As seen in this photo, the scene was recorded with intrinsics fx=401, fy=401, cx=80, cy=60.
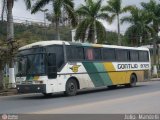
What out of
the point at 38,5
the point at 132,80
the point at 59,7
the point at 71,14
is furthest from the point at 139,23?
the point at 132,80

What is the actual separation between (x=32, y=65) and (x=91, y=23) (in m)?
27.8

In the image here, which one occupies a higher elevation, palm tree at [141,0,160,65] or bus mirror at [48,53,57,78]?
palm tree at [141,0,160,65]

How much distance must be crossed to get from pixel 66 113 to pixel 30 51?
874 centimetres

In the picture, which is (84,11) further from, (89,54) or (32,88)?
(32,88)

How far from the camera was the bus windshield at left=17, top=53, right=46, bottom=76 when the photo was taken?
68.6 feet

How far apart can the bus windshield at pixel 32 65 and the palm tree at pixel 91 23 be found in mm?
27113

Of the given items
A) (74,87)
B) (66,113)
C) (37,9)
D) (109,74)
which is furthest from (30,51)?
(37,9)

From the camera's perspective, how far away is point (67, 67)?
22.0m

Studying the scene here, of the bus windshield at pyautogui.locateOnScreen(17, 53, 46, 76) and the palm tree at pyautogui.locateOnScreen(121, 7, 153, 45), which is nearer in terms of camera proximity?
the bus windshield at pyautogui.locateOnScreen(17, 53, 46, 76)

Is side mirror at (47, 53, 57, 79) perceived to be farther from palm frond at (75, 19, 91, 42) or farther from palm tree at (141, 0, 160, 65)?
palm tree at (141, 0, 160, 65)

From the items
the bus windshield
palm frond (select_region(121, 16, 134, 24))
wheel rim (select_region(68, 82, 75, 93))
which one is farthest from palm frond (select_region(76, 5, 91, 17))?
the bus windshield

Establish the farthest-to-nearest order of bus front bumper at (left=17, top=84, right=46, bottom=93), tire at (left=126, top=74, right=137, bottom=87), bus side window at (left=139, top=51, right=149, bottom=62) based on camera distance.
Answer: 1. bus side window at (left=139, top=51, right=149, bottom=62)
2. tire at (left=126, top=74, right=137, bottom=87)
3. bus front bumper at (left=17, top=84, right=46, bottom=93)

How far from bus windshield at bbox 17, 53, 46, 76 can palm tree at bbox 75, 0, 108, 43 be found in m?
27.1

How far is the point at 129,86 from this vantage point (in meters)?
29.3
